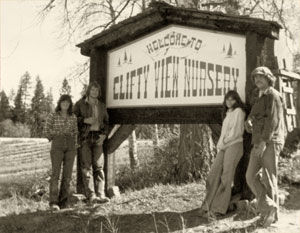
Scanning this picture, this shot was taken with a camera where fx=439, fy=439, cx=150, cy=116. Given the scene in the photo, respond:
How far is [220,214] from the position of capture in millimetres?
5688

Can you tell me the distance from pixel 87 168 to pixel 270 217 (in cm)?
330

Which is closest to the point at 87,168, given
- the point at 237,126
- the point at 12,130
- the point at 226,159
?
the point at 226,159

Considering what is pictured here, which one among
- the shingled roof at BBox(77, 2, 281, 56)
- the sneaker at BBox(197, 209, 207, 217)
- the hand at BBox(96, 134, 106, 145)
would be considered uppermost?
the shingled roof at BBox(77, 2, 281, 56)

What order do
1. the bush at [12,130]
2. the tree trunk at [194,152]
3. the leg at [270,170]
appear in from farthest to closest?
the bush at [12,130], the tree trunk at [194,152], the leg at [270,170]

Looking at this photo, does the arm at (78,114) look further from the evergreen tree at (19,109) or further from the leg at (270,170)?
the evergreen tree at (19,109)

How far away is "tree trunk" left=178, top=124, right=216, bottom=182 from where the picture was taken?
8.99 meters

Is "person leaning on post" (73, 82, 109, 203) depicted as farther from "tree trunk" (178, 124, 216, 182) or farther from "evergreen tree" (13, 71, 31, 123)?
"evergreen tree" (13, 71, 31, 123)

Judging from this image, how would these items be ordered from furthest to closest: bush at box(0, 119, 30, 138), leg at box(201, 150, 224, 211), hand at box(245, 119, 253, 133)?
bush at box(0, 119, 30, 138), leg at box(201, 150, 224, 211), hand at box(245, 119, 253, 133)

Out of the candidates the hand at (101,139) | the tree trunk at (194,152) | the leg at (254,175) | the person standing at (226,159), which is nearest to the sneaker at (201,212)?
the person standing at (226,159)

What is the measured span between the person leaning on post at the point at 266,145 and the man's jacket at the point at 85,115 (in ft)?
9.58

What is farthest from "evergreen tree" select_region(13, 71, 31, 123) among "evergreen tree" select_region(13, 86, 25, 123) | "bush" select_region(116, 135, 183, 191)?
"bush" select_region(116, 135, 183, 191)

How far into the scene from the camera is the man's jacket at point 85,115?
7.27 m

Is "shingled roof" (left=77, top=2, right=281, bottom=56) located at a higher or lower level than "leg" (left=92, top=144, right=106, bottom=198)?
higher

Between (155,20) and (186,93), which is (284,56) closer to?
(186,93)
